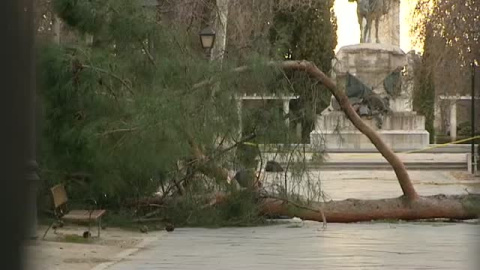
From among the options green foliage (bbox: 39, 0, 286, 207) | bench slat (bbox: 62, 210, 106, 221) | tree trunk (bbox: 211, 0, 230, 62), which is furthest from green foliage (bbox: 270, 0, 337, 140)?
bench slat (bbox: 62, 210, 106, 221)

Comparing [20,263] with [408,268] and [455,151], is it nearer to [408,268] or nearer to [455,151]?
[408,268]

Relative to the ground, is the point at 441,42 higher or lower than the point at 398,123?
higher

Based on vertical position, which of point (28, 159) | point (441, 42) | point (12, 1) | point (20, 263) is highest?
point (441, 42)

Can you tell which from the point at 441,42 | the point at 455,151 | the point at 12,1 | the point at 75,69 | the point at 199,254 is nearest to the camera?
the point at 12,1

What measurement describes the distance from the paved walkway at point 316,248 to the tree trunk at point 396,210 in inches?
10.4

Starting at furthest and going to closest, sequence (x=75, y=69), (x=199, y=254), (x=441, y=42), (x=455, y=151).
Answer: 1. (x=455, y=151)
2. (x=441, y=42)
3. (x=75, y=69)
4. (x=199, y=254)

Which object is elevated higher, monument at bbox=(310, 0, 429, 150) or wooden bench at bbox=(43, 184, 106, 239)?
monument at bbox=(310, 0, 429, 150)

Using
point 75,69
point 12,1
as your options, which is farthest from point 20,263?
point 75,69

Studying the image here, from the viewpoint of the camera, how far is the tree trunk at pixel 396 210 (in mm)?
16422

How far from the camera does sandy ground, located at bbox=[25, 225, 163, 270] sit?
11.6 metres

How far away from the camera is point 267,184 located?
16.1 m

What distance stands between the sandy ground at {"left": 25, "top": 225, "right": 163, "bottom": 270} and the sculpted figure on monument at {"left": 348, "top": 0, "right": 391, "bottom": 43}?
2932cm

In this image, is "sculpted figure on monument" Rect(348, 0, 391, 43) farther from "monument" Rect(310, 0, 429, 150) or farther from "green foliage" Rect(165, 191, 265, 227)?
"green foliage" Rect(165, 191, 265, 227)

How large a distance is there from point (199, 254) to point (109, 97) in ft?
14.2
